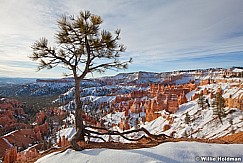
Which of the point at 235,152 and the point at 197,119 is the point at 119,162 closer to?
the point at 235,152

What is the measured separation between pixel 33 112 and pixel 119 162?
3128 inches

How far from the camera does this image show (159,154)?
369cm

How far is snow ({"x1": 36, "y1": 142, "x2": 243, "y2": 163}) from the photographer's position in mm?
3490

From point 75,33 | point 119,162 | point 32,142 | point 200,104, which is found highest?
point 75,33

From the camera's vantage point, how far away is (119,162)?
136 inches

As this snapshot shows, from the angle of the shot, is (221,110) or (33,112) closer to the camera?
(221,110)

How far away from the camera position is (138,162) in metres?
3.39

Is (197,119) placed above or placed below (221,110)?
below

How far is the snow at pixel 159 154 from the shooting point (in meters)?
3.49

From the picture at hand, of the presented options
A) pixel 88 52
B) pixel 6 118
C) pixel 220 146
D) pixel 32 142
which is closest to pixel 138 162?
pixel 220 146

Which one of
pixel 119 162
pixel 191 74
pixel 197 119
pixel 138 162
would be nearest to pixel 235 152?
pixel 138 162

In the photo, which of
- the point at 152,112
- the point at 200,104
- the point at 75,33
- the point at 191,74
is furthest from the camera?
the point at 191,74

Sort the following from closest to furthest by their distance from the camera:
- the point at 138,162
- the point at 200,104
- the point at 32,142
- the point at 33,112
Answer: the point at 138,162
the point at 200,104
the point at 32,142
the point at 33,112

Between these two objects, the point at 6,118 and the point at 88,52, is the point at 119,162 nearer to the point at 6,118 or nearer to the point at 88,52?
the point at 88,52
